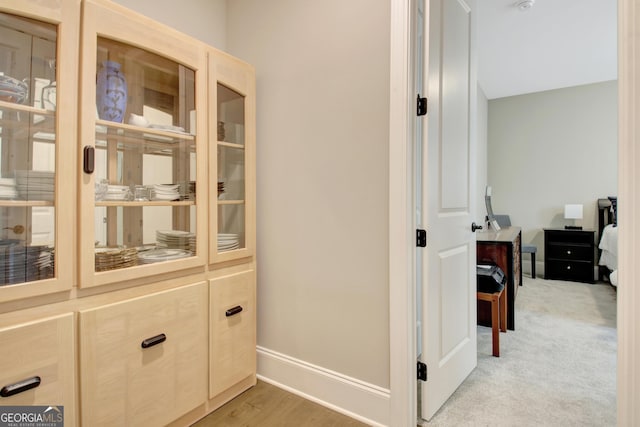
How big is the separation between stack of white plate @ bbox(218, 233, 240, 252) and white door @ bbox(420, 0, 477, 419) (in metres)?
1.05

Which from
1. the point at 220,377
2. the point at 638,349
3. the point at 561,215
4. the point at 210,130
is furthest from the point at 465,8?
the point at 561,215

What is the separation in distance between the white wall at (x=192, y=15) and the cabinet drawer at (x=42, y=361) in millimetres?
1625

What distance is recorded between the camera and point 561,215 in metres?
5.10

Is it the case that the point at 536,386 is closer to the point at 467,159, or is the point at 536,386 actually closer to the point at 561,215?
the point at 467,159

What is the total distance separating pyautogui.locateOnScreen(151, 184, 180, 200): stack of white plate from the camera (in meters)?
1.60

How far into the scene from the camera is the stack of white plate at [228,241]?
5.88ft

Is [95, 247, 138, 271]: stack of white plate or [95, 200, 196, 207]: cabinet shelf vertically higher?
[95, 200, 196, 207]: cabinet shelf

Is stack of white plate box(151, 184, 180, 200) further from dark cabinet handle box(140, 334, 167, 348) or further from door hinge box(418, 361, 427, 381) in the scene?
door hinge box(418, 361, 427, 381)

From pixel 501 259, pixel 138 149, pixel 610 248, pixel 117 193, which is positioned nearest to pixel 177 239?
pixel 117 193

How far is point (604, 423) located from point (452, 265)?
3.45ft

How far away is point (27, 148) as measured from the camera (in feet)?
3.83

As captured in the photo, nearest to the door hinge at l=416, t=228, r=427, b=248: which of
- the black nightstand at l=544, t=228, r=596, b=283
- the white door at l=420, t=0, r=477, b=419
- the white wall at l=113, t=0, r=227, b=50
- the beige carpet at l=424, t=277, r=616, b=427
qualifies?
the white door at l=420, t=0, r=477, b=419

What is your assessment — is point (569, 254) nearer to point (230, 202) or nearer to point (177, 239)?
point (230, 202)

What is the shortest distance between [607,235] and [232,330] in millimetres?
4639
